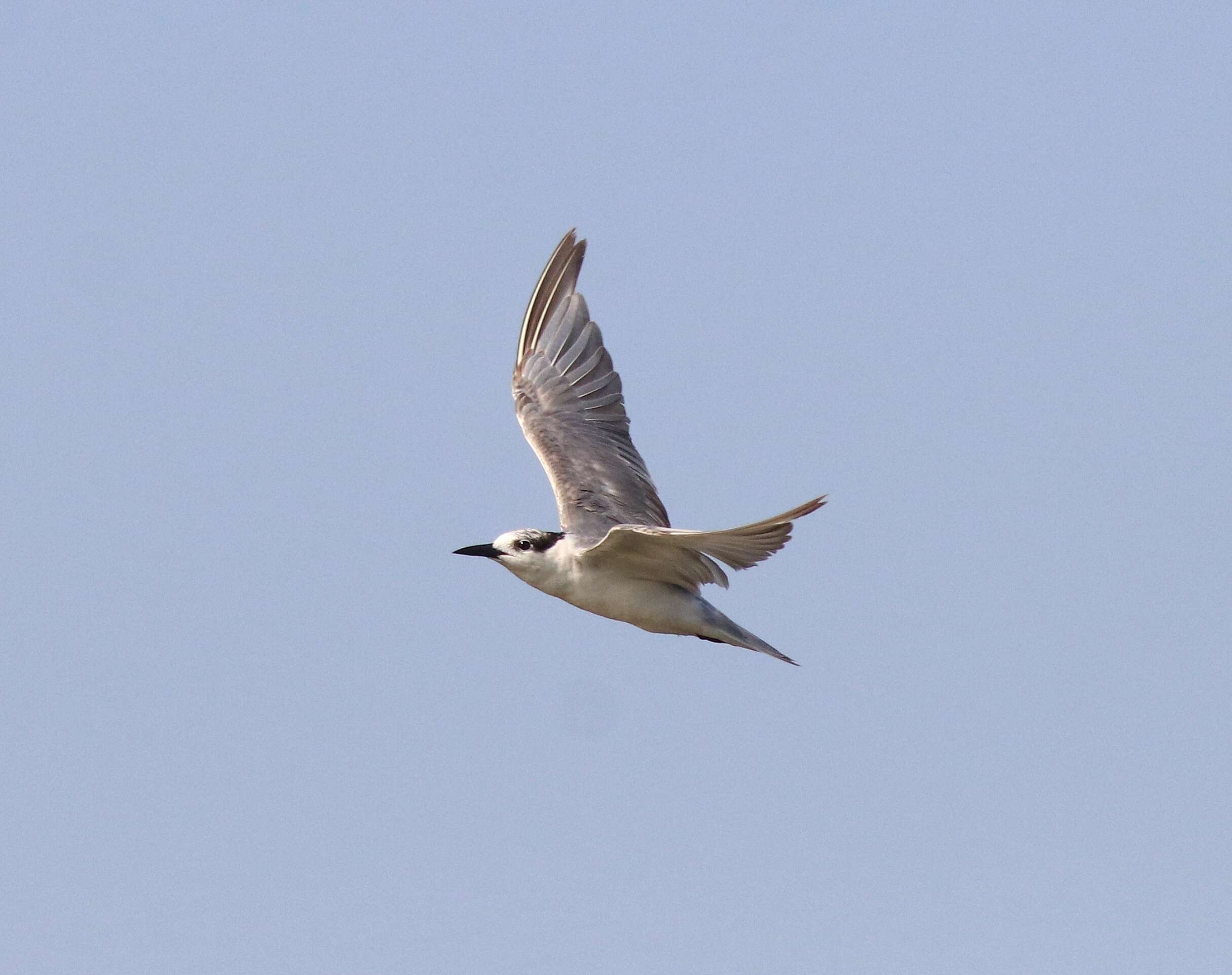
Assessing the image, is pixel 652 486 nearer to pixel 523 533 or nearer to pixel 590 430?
pixel 590 430

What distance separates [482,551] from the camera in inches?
541

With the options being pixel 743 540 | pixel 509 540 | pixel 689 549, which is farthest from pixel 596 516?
pixel 743 540

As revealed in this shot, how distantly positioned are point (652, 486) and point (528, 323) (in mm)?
2418

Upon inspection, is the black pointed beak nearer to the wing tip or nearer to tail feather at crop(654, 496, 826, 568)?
tail feather at crop(654, 496, 826, 568)

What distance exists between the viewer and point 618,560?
12.9m

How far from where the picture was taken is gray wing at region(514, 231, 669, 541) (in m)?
14.9

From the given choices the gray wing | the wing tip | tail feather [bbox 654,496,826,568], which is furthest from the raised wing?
the wing tip

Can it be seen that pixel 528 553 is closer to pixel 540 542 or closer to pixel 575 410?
pixel 540 542

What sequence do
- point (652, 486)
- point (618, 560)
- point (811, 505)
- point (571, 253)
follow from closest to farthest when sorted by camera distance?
point (811, 505), point (618, 560), point (652, 486), point (571, 253)

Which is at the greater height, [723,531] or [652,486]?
[652,486]

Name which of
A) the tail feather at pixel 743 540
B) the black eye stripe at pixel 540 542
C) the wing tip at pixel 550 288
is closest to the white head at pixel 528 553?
the black eye stripe at pixel 540 542

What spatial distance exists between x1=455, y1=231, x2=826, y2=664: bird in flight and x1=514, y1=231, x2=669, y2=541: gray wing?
0.03 feet

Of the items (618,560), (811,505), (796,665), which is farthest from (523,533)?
(811,505)

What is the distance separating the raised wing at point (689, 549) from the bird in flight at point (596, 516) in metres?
0.01
